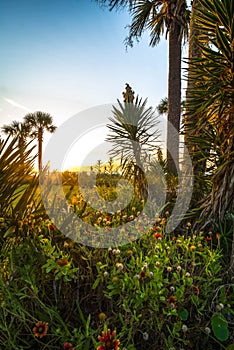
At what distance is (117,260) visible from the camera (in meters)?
2.07

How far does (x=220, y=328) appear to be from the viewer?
5.82 feet

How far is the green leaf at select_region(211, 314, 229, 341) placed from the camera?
1758mm

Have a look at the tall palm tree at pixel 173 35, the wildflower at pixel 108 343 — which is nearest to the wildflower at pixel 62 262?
the wildflower at pixel 108 343

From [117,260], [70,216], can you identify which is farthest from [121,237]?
[70,216]

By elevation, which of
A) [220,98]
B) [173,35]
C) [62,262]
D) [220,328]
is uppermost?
[173,35]

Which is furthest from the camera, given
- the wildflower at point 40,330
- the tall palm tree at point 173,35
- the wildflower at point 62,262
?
the tall palm tree at point 173,35

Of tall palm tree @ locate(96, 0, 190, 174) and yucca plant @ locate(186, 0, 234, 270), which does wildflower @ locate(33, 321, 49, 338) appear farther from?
tall palm tree @ locate(96, 0, 190, 174)

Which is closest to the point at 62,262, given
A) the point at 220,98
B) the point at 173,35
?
the point at 220,98

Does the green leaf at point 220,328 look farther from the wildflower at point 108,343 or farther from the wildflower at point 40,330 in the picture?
the wildflower at point 40,330

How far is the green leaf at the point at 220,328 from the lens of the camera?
5.77 feet

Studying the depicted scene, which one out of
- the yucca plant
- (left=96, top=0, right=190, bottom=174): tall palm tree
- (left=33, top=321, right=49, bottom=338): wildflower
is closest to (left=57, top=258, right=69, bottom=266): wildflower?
(left=33, top=321, right=49, bottom=338): wildflower

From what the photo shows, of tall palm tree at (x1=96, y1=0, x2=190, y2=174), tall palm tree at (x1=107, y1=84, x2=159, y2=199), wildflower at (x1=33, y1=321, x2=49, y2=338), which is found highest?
tall palm tree at (x1=96, y1=0, x2=190, y2=174)

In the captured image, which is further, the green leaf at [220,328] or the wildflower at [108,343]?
the green leaf at [220,328]

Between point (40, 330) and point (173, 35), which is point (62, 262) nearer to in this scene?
point (40, 330)
